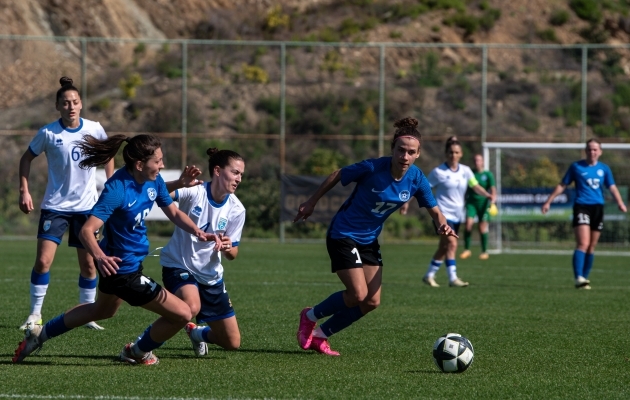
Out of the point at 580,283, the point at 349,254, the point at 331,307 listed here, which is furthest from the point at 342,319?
the point at 580,283

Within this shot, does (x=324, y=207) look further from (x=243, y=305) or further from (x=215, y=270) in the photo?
(x=215, y=270)

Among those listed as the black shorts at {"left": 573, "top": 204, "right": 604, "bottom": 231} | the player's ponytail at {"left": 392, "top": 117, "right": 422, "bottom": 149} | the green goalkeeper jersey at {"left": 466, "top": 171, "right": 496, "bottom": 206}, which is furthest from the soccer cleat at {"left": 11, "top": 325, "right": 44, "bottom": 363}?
the green goalkeeper jersey at {"left": 466, "top": 171, "right": 496, "bottom": 206}

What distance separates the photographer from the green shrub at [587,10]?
4116 cm

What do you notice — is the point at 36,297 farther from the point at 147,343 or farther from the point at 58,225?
the point at 147,343

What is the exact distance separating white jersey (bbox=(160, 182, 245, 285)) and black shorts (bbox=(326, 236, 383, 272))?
856 mm

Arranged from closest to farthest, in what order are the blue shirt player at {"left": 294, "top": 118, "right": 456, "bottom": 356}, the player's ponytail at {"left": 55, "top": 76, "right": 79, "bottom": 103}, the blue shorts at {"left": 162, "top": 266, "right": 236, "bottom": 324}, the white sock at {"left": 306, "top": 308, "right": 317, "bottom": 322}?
the blue shorts at {"left": 162, "top": 266, "right": 236, "bottom": 324} → the blue shirt player at {"left": 294, "top": 118, "right": 456, "bottom": 356} → the white sock at {"left": 306, "top": 308, "right": 317, "bottom": 322} → the player's ponytail at {"left": 55, "top": 76, "right": 79, "bottom": 103}

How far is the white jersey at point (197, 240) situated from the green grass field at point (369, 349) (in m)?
0.63

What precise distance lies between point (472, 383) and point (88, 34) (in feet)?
112

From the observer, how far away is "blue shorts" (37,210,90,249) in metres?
8.16

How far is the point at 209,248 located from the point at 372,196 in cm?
126

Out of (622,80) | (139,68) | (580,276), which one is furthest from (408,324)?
(622,80)

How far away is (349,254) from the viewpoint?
7.20 metres

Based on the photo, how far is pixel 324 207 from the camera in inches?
→ 894

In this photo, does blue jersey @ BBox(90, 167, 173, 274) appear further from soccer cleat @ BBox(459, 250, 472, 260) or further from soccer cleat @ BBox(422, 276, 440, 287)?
soccer cleat @ BBox(459, 250, 472, 260)
